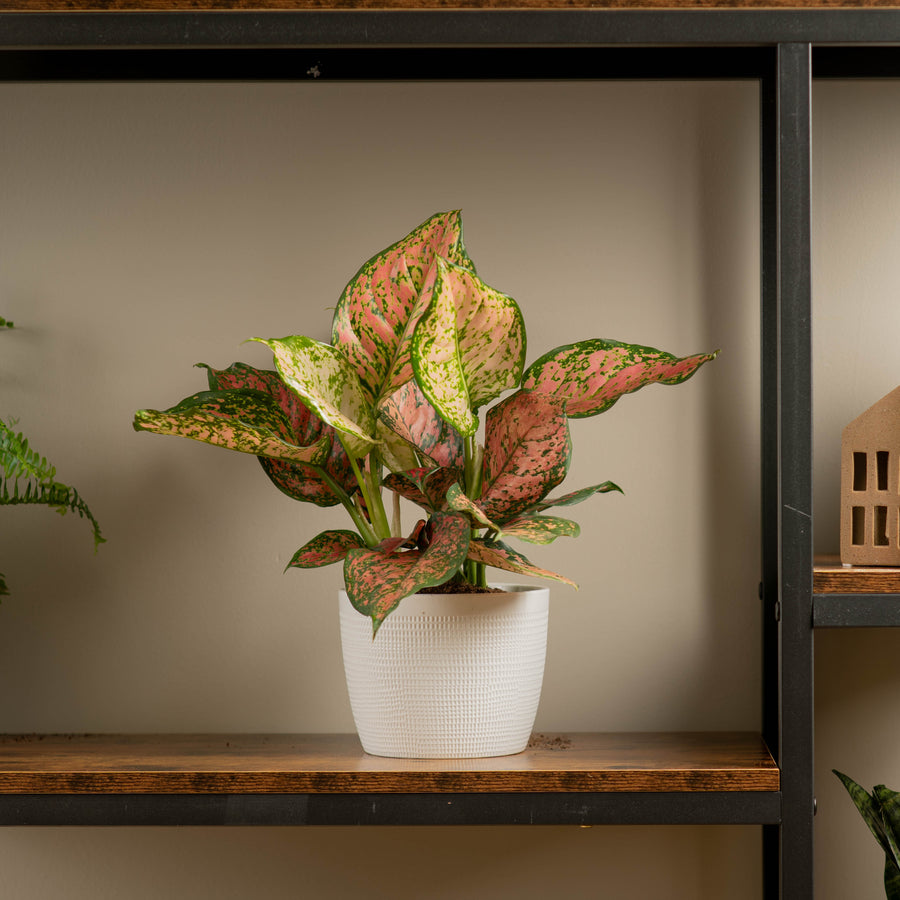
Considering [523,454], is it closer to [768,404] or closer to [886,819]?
[768,404]

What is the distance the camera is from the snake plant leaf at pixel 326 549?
3.24ft

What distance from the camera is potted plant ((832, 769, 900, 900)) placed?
3.25 feet

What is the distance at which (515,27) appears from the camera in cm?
93

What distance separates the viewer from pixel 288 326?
4.01 feet

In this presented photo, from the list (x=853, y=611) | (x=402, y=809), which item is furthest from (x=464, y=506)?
(x=853, y=611)

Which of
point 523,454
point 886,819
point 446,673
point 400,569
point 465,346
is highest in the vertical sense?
point 465,346

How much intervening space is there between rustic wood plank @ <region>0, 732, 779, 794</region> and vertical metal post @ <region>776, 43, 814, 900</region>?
37 mm

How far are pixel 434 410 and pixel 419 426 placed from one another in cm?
3

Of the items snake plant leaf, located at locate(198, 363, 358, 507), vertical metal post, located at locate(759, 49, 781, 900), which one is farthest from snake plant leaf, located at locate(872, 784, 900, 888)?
snake plant leaf, located at locate(198, 363, 358, 507)

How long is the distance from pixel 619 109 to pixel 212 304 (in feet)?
1.93

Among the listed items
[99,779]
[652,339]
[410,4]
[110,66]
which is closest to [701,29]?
[410,4]

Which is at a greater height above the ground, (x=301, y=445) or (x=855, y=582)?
(x=301, y=445)

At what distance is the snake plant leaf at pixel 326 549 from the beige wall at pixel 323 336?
0.21 meters

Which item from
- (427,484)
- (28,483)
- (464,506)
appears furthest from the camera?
(28,483)
